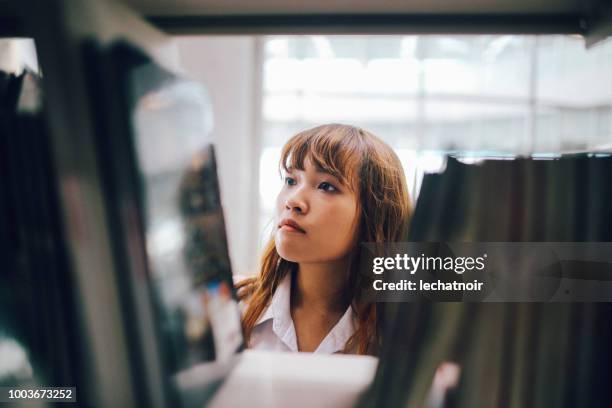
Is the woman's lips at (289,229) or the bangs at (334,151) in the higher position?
the bangs at (334,151)

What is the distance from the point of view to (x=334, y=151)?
94cm

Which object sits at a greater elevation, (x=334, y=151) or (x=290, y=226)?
(x=334, y=151)

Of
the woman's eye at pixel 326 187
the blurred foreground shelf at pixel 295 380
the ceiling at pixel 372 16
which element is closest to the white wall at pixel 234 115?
the ceiling at pixel 372 16

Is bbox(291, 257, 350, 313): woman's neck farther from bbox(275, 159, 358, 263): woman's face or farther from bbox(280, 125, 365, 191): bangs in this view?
bbox(280, 125, 365, 191): bangs

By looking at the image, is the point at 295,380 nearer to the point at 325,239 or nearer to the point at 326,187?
the point at 325,239

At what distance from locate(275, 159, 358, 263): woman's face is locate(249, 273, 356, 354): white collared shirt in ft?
0.27

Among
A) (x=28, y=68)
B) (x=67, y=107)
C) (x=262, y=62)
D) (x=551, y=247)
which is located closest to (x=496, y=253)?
(x=551, y=247)

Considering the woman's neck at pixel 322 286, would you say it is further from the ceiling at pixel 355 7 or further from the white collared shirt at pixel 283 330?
the ceiling at pixel 355 7

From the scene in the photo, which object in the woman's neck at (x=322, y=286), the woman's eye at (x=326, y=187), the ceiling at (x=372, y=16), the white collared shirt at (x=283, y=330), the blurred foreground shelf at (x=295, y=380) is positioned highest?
the ceiling at (x=372, y=16)

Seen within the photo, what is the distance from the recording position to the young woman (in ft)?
3.05

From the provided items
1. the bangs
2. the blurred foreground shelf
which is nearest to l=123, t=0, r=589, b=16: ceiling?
the bangs

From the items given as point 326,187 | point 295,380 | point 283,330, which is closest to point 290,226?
point 326,187

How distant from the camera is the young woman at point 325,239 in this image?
929 mm

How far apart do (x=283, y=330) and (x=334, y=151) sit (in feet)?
1.37
